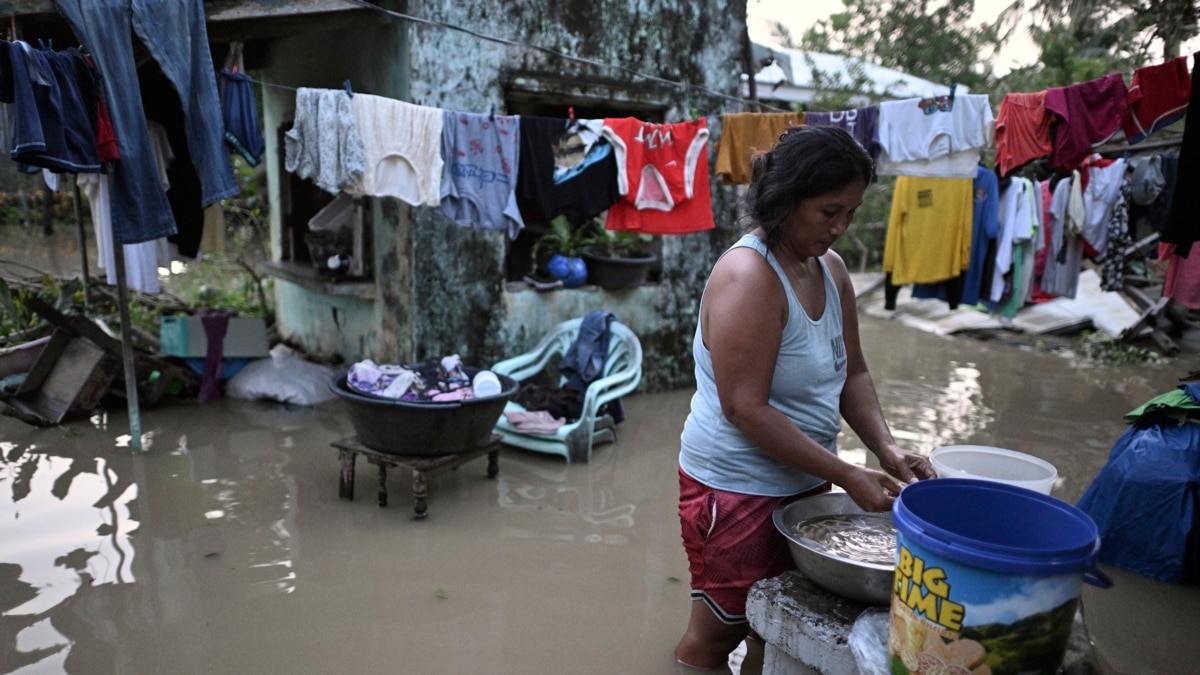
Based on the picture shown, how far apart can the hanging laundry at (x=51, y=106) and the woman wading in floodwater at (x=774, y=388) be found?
354 centimetres

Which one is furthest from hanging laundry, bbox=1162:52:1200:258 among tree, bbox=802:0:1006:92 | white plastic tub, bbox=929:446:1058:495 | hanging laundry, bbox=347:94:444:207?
tree, bbox=802:0:1006:92

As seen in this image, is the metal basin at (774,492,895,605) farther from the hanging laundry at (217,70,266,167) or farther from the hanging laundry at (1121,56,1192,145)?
the hanging laundry at (1121,56,1192,145)

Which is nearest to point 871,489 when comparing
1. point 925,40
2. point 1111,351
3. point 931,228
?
point 931,228

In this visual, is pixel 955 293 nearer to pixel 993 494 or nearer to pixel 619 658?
pixel 619 658

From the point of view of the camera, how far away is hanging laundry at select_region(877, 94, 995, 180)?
218 inches

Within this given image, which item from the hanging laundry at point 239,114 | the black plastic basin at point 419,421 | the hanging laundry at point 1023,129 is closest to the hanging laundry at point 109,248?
the hanging laundry at point 239,114

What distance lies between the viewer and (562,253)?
7.16 metres

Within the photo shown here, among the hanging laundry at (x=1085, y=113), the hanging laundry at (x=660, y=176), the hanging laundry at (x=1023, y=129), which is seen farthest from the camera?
the hanging laundry at (x=660, y=176)

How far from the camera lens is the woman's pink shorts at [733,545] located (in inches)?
87.3

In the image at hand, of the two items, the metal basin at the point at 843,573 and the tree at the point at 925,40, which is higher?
the tree at the point at 925,40

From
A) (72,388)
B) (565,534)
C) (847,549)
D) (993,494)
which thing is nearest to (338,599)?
(565,534)

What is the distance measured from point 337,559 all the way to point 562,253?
3.81 metres

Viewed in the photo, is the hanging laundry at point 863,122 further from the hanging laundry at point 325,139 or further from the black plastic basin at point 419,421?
the hanging laundry at point 325,139

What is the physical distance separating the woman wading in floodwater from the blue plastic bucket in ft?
1.51
